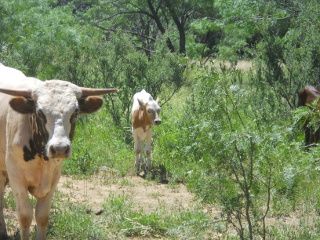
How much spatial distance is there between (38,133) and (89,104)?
2.04ft

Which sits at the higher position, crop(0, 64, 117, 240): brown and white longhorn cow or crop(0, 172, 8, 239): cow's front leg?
crop(0, 64, 117, 240): brown and white longhorn cow

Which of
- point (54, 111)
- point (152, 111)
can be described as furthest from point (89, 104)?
point (152, 111)

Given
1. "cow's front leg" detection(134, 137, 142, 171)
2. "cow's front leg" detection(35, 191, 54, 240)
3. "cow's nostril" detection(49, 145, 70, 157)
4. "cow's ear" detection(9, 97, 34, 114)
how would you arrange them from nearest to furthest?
"cow's nostril" detection(49, 145, 70, 157) → "cow's ear" detection(9, 97, 34, 114) → "cow's front leg" detection(35, 191, 54, 240) → "cow's front leg" detection(134, 137, 142, 171)

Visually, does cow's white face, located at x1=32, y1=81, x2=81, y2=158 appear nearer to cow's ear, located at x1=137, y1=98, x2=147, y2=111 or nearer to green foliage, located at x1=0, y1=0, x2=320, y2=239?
green foliage, located at x1=0, y1=0, x2=320, y2=239

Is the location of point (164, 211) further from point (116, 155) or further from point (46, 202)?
point (116, 155)

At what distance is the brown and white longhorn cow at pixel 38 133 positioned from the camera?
550 centimetres

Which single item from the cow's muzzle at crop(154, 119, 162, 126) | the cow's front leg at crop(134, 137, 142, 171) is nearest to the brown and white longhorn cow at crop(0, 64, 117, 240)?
the cow's muzzle at crop(154, 119, 162, 126)

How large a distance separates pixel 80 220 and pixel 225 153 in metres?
2.19

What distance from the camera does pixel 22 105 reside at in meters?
5.79

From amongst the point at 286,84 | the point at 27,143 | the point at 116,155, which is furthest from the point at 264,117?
the point at 27,143

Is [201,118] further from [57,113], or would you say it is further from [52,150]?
[52,150]

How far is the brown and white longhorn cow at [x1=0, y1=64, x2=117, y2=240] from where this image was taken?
5504 mm

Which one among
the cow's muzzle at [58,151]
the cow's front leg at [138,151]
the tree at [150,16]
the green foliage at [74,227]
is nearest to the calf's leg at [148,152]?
the cow's front leg at [138,151]

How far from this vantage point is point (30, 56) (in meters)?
15.7
